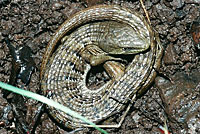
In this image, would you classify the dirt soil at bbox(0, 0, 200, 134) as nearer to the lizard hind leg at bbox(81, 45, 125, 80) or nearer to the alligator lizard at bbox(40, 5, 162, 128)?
the alligator lizard at bbox(40, 5, 162, 128)

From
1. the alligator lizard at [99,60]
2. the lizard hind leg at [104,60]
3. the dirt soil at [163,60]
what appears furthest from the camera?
the lizard hind leg at [104,60]

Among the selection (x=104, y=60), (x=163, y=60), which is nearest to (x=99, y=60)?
(x=104, y=60)

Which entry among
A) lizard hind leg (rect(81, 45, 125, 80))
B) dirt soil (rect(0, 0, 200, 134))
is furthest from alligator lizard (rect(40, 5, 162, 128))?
dirt soil (rect(0, 0, 200, 134))

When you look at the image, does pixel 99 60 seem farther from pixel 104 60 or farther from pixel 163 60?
pixel 163 60

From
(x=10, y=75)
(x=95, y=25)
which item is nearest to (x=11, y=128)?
(x=10, y=75)

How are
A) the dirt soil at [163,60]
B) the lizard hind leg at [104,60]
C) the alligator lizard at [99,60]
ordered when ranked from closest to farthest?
the alligator lizard at [99,60] → the dirt soil at [163,60] → the lizard hind leg at [104,60]

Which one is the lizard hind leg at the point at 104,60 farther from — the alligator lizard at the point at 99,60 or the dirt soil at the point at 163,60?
the dirt soil at the point at 163,60

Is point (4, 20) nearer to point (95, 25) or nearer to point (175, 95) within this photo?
point (95, 25)

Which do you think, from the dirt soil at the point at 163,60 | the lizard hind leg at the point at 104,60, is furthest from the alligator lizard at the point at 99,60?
the dirt soil at the point at 163,60
